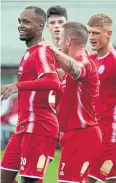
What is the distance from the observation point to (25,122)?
8008mm

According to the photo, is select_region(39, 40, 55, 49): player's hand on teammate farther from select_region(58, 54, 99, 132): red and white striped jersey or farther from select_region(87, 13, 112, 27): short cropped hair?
select_region(87, 13, 112, 27): short cropped hair

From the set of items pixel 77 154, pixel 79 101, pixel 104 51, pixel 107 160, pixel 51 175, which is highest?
pixel 104 51

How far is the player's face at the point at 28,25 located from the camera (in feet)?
26.6

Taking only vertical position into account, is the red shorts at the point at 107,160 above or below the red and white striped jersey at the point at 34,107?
below

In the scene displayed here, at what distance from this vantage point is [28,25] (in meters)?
8.12

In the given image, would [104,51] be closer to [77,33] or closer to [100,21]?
[100,21]

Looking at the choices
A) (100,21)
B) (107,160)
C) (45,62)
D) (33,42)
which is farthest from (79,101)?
(100,21)

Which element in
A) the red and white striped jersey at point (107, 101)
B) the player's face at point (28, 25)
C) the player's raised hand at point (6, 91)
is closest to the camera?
the player's raised hand at point (6, 91)

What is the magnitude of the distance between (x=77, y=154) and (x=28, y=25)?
4.18 feet

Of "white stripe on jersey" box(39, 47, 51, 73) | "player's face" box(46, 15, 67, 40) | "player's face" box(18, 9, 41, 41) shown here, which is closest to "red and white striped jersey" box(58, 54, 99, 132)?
"white stripe on jersey" box(39, 47, 51, 73)

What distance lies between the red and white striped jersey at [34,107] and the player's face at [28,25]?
0.14m

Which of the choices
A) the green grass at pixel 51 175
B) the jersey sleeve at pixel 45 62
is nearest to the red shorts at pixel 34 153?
the jersey sleeve at pixel 45 62

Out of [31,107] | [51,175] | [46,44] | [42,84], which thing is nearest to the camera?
[42,84]

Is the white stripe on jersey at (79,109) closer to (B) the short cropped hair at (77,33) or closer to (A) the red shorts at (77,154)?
(A) the red shorts at (77,154)
